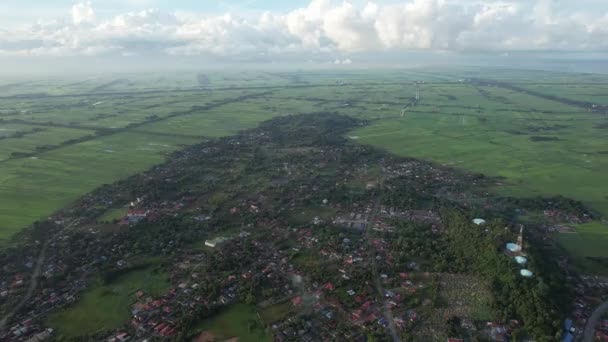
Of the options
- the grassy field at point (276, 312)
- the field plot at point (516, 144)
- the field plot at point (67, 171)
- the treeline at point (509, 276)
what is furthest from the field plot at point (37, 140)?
the treeline at point (509, 276)

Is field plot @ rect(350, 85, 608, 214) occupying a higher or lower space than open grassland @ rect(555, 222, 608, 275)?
higher

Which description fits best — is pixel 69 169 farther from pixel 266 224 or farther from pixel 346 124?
pixel 346 124

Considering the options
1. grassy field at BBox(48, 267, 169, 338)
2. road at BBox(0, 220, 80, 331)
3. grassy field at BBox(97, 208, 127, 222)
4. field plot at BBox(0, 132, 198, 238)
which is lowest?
grassy field at BBox(48, 267, 169, 338)

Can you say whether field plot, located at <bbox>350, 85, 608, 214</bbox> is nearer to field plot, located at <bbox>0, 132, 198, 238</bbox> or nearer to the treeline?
the treeline

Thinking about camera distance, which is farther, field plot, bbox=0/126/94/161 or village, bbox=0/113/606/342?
field plot, bbox=0/126/94/161

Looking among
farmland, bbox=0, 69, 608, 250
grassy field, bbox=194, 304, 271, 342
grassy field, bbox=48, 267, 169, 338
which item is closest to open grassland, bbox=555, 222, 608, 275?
farmland, bbox=0, 69, 608, 250

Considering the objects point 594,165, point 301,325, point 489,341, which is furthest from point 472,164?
point 301,325

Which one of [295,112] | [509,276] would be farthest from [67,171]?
[295,112]
